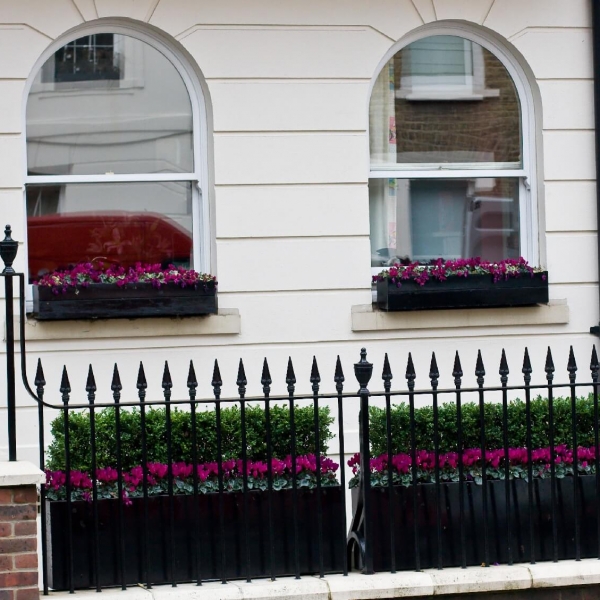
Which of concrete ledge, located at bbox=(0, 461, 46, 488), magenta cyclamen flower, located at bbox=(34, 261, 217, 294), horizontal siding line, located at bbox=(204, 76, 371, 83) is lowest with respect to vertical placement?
concrete ledge, located at bbox=(0, 461, 46, 488)

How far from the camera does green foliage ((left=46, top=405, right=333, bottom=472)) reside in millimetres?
5578

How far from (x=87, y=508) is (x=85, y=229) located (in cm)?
276

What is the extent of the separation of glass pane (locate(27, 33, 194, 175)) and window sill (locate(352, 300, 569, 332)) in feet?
5.10

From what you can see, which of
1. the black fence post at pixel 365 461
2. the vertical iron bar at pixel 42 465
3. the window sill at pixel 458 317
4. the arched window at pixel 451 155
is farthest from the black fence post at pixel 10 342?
the arched window at pixel 451 155

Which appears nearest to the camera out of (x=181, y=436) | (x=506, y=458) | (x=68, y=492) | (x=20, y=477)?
(x=20, y=477)

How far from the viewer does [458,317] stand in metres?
7.73

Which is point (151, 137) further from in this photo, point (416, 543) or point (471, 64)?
point (416, 543)

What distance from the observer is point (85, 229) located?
7.59 metres

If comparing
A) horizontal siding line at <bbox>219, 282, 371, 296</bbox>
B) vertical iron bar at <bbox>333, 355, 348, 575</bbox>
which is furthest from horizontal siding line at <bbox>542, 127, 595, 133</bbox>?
vertical iron bar at <bbox>333, 355, 348, 575</bbox>

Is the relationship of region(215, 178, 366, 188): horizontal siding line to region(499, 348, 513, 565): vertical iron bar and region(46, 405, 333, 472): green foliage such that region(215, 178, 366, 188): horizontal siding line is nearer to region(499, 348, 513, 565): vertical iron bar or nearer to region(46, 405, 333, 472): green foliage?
region(46, 405, 333, 472): green foliage

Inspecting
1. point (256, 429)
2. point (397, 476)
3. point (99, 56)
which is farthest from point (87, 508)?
point (99, 56)

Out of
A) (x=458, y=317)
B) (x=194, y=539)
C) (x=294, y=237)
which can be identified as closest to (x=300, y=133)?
(x=294, y=237)

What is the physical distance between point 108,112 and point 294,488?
3332 millimetres

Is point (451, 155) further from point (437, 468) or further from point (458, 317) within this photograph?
point (437, 468)
